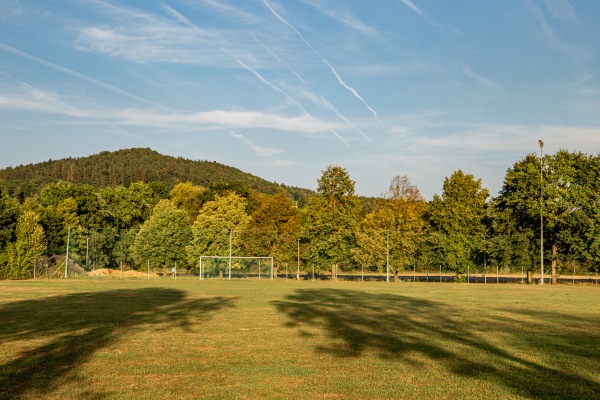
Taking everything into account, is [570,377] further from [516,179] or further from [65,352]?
[516,179]

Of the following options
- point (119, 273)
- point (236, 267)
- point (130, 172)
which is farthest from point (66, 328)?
point (130, 172)

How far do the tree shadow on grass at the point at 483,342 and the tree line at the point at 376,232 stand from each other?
3851 centimetres

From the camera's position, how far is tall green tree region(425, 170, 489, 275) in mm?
60781

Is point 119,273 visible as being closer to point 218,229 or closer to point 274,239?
point 218,229

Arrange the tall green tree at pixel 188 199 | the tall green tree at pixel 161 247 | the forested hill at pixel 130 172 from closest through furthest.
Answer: the tall green tree at pixel 161 247 → the tall green tree at pixel 188 199 → the forested hill at pixel 130 172

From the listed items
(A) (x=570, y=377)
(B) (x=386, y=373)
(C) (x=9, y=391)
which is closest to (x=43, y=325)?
(C) (x=9, y=391)

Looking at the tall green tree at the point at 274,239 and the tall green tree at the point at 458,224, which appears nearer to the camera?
the tall green tree at the point at 458,224

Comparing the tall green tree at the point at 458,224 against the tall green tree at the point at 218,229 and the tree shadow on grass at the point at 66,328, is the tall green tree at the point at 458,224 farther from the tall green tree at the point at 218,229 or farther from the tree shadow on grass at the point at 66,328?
the tree shadow on grass at the point at 66,328

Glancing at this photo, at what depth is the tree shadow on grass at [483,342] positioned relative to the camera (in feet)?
30.1

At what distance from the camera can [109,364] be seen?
1012 cm

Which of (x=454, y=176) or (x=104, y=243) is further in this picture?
(x=104, y=243)

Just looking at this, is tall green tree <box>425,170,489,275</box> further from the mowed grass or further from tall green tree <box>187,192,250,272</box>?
the mowed grass

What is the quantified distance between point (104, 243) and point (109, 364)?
201 ft

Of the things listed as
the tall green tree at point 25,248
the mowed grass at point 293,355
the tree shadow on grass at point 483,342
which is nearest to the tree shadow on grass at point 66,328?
the mowed grass at point 293,355
